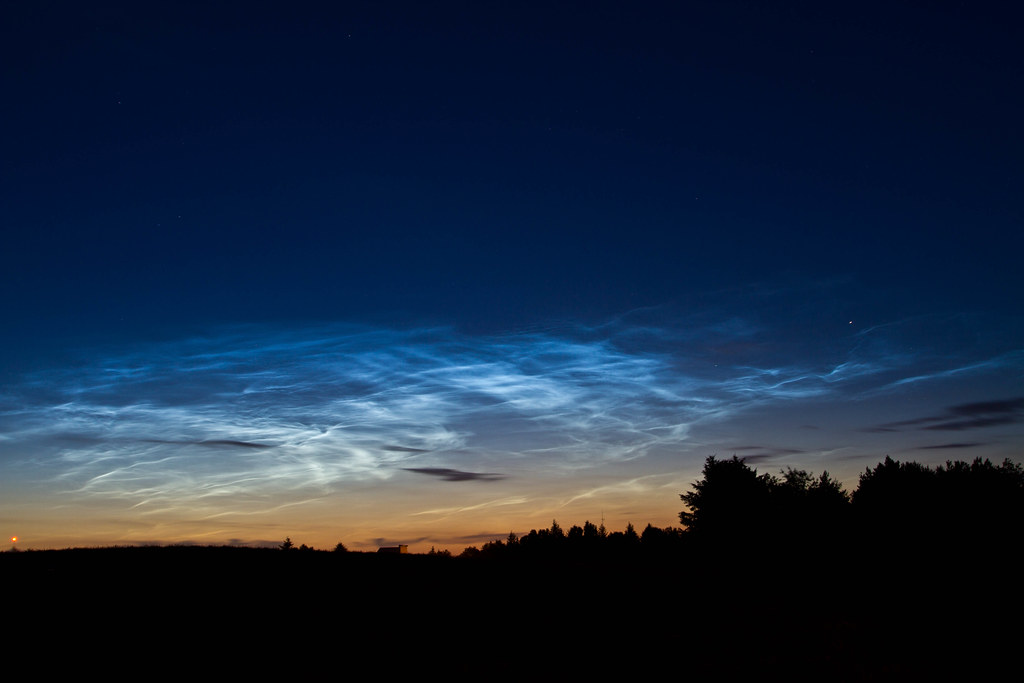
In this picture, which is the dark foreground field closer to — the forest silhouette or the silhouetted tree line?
the forest silhouette

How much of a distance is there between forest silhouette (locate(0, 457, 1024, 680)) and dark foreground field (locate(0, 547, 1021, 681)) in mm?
88

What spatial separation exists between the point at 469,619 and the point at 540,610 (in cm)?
298

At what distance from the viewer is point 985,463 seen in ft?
269

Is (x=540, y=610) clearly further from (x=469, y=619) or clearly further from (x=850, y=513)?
(x=850, y=513)

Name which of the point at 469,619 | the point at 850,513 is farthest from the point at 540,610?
the point at 850,513

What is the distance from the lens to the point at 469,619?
20812mm

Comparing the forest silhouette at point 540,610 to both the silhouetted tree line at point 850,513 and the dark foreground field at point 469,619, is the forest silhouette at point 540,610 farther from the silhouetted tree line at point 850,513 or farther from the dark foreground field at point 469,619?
Result: the silhouetted tree line at point 850,513

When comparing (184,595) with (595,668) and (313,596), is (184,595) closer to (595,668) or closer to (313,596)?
(313,596)

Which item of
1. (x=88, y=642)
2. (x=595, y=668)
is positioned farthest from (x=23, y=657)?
(x=595, y=668)

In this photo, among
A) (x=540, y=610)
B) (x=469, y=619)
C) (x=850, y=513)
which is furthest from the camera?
(x=850, y=513)

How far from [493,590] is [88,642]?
13.5 meters

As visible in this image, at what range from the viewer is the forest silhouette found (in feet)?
57.5

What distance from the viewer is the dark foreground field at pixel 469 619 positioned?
16594mm

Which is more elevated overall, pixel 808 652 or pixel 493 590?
pixel 493 590
